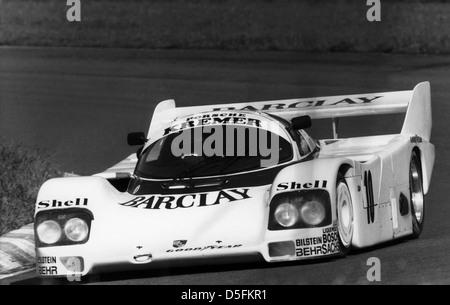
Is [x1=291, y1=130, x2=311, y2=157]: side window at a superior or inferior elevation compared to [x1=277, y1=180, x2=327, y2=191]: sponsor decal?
superior

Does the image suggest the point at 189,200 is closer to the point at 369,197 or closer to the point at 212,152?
the point at 212,152

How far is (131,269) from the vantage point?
23.4ft

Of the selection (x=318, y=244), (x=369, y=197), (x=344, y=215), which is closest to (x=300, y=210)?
(x=318, y=244)

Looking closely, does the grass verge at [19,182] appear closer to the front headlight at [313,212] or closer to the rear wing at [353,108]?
the rear wing at [353,108]

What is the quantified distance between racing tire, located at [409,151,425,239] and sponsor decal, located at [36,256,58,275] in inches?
112

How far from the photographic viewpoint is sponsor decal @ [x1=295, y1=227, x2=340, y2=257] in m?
6.85

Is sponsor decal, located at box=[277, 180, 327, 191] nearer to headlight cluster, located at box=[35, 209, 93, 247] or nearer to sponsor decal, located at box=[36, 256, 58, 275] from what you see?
headlight cluster, located at box=[35, 209, 93, 247]

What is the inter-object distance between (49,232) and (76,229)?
171 millimetres

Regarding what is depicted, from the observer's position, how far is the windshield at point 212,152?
7.94 m

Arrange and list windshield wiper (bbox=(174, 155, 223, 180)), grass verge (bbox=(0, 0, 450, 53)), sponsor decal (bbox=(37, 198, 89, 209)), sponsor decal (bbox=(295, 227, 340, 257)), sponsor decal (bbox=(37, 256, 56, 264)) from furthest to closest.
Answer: grass verge (bbox=(0, 0, 450, 53)) < windshield wiper (bbox=(174, 155, 223, 180)) < sponsor decal (bbox=(37, 198, 89, 209)) < sponsor decal (bbox=(37, 256, 56, 264)) < sponsor decal (bbox=(295, 227, 340, 257))

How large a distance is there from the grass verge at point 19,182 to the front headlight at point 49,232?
1703 mm

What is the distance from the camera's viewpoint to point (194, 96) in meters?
16.7

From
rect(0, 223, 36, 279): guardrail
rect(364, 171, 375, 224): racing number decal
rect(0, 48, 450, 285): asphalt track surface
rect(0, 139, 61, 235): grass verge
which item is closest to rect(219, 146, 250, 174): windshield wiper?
rect(0, 48, 450, 285): asphalt track surface

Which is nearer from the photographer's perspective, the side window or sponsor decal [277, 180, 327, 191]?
sponsor decal [277, 180, 327, 191]
